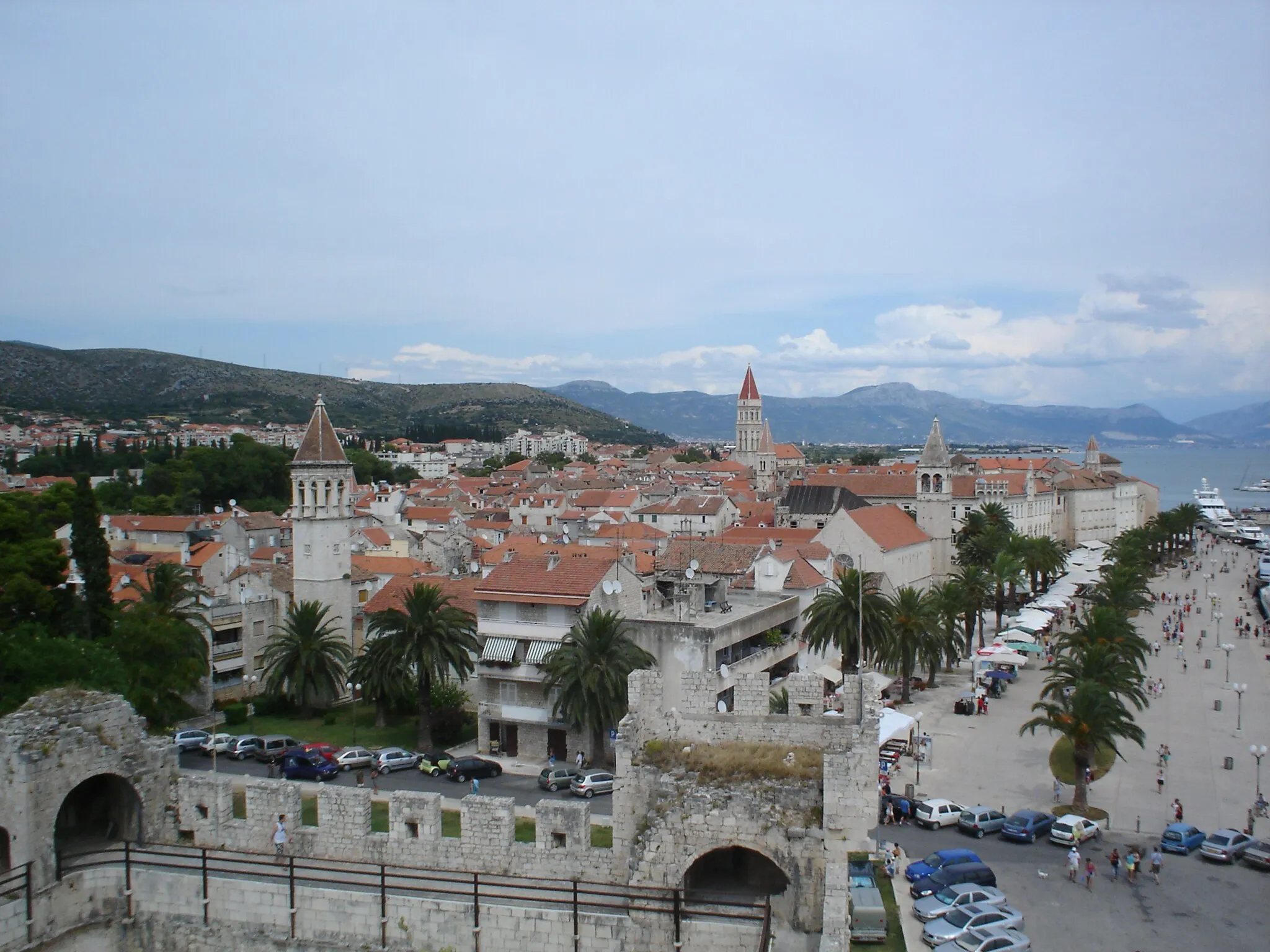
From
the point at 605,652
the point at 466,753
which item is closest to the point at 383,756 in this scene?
the point at 466,753

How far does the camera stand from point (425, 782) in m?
30.8

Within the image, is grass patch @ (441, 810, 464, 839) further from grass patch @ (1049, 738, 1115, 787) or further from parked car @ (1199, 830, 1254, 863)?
parked car @ (1199, 830, 1254, 863)

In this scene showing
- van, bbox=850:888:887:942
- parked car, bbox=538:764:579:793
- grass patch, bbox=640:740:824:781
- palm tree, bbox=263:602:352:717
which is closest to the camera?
grass patch, bbox=640:740:824:781

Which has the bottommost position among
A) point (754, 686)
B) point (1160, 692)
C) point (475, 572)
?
point (1160, 692)

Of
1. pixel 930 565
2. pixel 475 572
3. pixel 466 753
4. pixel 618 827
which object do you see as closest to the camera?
pixel 618 827

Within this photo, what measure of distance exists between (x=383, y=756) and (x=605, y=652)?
27.8 feet

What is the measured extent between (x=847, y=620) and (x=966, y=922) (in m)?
16.2

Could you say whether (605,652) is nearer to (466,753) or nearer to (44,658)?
(466,753)

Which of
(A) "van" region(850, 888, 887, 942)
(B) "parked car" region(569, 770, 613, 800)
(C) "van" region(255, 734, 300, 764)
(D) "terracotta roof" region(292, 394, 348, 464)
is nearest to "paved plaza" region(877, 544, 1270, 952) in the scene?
(A) "van" region(850, 888, 887, 942)

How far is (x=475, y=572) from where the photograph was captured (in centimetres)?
5259

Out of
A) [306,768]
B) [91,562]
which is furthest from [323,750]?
[91,562]

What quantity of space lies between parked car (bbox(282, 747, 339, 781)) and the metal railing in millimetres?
14748

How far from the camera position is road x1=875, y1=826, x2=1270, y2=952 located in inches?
826

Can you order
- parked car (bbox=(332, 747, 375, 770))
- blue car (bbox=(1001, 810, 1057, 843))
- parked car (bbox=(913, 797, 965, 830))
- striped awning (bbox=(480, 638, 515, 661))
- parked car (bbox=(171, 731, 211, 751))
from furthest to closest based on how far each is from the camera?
striped awning (bbox=(480, 638, 515, 661))
parked car (bbox=(171, 731, 211, 751))
parked car (bbox=(332, 747, 375, 770))
parked car (bbox=(913, 797, 965, 830))
blue car (bbox=(1001, 810, 1057, 843))
